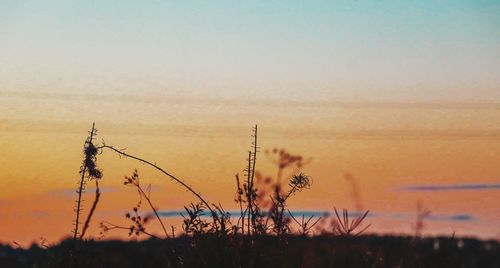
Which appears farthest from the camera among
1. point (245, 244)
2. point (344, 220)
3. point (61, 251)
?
point (61, 251)

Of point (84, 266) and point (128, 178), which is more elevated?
point (128, 178)

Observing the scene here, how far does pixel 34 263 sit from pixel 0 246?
0.80 m

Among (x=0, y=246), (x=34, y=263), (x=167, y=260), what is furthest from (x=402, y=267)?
(x=0, y=246)

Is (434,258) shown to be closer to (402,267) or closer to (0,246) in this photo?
(402,267)

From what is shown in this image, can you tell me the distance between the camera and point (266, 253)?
9008mm

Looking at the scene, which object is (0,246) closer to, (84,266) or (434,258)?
(84,266)

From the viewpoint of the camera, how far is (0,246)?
11102 mm

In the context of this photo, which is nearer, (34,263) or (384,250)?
(384,250)

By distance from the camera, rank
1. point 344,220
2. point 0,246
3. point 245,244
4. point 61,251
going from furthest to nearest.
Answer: point 0,246 < point 61,251 < point 245,244 < point 344,220

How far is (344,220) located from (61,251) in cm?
297

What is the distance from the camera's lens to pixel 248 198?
31.2 ft

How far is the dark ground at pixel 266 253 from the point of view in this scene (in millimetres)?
8695

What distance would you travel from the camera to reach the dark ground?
8695 mm

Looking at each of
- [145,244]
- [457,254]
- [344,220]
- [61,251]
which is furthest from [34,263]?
[457,254]
